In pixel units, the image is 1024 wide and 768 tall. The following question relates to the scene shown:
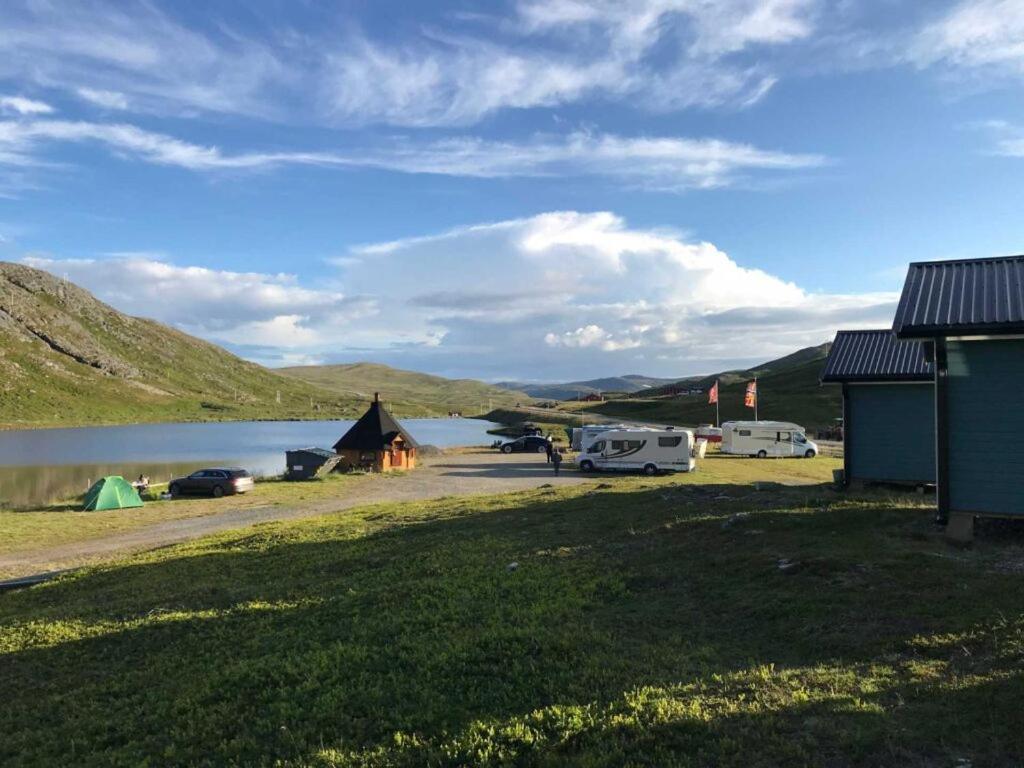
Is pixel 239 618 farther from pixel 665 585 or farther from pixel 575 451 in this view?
pixel 575 451

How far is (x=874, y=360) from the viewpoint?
21.2 metres

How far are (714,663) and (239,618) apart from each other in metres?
8.33

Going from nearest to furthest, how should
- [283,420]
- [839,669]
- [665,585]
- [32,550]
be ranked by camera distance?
[839,669]
[665,585]
[32,550]
[283,420]

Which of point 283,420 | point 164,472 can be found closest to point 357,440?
point 164,472

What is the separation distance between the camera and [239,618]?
11.8 meters

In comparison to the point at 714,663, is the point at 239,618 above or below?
below

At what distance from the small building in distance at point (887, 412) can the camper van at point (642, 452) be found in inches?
697

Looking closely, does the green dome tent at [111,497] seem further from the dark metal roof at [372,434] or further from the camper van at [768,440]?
the camper van at [768,440]

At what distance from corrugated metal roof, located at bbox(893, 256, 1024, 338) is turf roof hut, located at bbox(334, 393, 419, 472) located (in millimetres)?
39717

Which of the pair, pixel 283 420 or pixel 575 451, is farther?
pixel 283 420

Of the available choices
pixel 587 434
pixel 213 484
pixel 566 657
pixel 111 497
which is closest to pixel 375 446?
pixel 213 484

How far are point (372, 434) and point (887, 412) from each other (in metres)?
36.2

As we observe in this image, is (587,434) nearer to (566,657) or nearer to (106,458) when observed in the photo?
(566,657)

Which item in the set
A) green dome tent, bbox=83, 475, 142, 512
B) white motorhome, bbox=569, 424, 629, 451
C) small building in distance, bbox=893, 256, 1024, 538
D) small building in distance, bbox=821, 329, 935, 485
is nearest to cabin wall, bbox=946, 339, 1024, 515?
small building in distance, bbox=893, 256, 1024, 538
